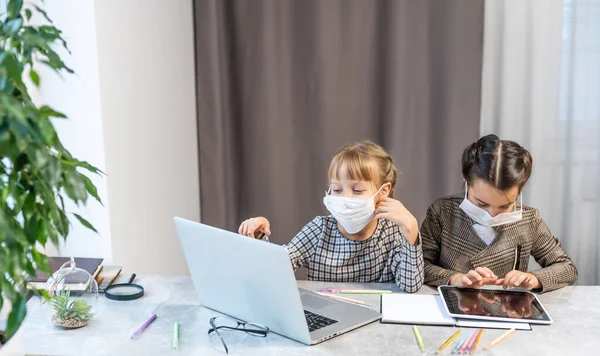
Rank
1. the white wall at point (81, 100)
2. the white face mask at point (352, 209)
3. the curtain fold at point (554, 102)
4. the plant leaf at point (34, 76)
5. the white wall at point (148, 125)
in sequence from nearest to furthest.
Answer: the plant leaf at point (34, 76), the white face mask at point (352, 209), the white wall at point (81, 100), the white wall at point (148, 125), the curtain fold at point (554, 102)

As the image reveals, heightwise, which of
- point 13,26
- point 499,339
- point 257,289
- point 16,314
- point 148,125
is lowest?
point 499,339

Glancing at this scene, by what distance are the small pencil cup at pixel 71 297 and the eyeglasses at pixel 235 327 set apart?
0.98 ft

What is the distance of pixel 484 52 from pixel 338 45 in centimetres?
61

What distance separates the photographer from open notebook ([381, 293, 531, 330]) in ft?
4.97

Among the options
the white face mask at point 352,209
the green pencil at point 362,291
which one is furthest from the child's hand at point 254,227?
the green pencil at point 362,291

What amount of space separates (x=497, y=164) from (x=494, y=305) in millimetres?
438

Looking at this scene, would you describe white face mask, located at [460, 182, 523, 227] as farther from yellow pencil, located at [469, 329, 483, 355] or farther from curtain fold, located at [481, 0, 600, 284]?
curtain fold, located at [481, 0, 600, 284]

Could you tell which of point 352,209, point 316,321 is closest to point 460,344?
point 316,321

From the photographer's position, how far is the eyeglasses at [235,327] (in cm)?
147

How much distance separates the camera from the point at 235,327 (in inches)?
59.1

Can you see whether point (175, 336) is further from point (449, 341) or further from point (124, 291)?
point (449, 341)

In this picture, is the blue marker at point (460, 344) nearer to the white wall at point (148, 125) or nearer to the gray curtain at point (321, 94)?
the white wall at point (148, 125)

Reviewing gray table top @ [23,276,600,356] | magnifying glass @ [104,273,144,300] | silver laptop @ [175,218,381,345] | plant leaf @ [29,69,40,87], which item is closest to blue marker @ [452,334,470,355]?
gray table top @ [23,276,600,356]

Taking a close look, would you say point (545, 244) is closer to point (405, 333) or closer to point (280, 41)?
point (405, 333)
